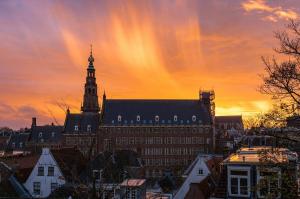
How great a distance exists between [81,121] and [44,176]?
2395 inches

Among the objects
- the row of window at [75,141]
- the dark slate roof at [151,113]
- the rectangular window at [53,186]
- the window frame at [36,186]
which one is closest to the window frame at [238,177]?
the rectangular window at [53,186]

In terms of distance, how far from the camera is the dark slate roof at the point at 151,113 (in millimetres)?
91188

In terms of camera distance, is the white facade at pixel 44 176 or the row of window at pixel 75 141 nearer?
the white facade at pixel 44 176

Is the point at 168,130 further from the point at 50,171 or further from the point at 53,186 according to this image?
the point at 53,186

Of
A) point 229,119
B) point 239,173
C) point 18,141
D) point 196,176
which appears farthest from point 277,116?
point 229,119

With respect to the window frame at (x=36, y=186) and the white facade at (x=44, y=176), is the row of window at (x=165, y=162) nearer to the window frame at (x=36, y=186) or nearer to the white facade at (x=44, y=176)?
the white facade at (x=44, y=176)

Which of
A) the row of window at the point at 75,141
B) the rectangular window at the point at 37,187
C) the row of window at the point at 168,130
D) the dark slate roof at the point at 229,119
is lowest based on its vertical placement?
the rectangular window at the point at 37,187

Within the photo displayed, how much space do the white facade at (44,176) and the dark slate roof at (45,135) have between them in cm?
6427

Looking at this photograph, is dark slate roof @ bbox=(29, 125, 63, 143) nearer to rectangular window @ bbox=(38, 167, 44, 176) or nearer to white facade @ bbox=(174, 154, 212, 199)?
rectangular window @ bbox=(38, 167, 44, 176)

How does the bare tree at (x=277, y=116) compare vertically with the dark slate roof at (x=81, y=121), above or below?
below

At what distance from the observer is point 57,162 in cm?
3222

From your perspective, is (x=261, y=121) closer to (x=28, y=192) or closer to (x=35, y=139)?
(x=28, y=192)

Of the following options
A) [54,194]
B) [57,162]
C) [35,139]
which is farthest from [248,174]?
[35,139]

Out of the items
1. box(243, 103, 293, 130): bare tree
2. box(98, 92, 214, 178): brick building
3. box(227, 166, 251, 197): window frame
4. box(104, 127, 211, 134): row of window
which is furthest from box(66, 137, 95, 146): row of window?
box(243, 103, 293, 130): bare tree
